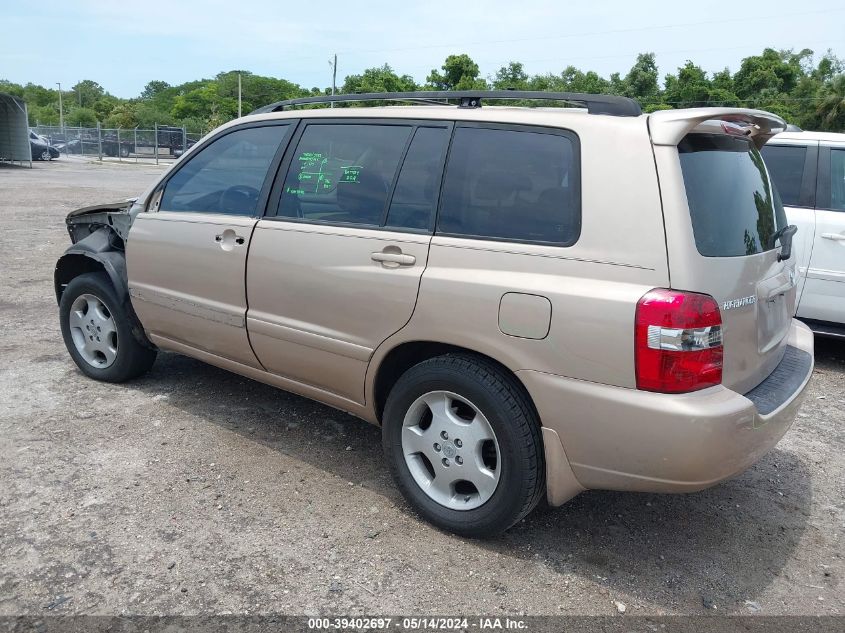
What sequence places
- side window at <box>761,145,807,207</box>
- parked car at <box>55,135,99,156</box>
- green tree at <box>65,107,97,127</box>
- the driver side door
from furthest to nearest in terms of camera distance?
green tree at <box>65,107,97,127</box>, parked car at <box>55,135,99,156</box>, side window at <box>761,145,807,207</box>, the driver side door

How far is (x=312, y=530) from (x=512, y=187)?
171 cm

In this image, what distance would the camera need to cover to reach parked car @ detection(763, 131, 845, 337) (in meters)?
5.56

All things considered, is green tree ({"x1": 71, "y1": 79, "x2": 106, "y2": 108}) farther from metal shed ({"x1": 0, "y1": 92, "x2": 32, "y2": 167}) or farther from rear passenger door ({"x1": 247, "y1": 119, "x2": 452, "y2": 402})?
rear passenger door ({"x1": 247, "y1": 119, "x2": 452, "y2": 402})

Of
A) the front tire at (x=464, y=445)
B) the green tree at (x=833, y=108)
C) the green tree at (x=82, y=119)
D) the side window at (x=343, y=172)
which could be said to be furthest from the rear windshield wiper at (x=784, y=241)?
the green tree at (x=82, y=119)

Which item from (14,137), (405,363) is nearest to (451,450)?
(405,363)

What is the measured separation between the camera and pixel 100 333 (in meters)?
4.69

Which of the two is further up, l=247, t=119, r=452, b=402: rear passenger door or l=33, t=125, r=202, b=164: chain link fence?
l=33, t=125, r=202, b=164: chain link fence

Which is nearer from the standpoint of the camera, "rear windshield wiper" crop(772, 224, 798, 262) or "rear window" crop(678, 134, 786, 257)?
"rear window" crop(678, 134, 786, 257)

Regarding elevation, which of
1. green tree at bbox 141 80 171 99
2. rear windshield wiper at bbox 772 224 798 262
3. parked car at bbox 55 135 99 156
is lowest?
rear windshield wiper at bbox 772 224 798 262

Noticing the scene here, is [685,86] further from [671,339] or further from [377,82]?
[671,339]

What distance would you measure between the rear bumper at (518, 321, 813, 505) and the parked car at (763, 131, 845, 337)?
129 inches

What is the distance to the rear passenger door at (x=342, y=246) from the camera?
3.13 meters

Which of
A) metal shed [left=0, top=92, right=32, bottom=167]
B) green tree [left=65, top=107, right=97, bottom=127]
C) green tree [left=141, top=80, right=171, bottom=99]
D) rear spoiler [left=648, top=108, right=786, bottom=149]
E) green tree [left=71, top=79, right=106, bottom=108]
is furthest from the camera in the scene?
green tree [left=141, top=80, right=171, bottom=99]

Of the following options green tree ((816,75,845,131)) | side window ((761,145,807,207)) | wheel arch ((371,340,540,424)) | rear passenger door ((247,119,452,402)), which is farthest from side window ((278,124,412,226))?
green tree ((816,75,845,131))
